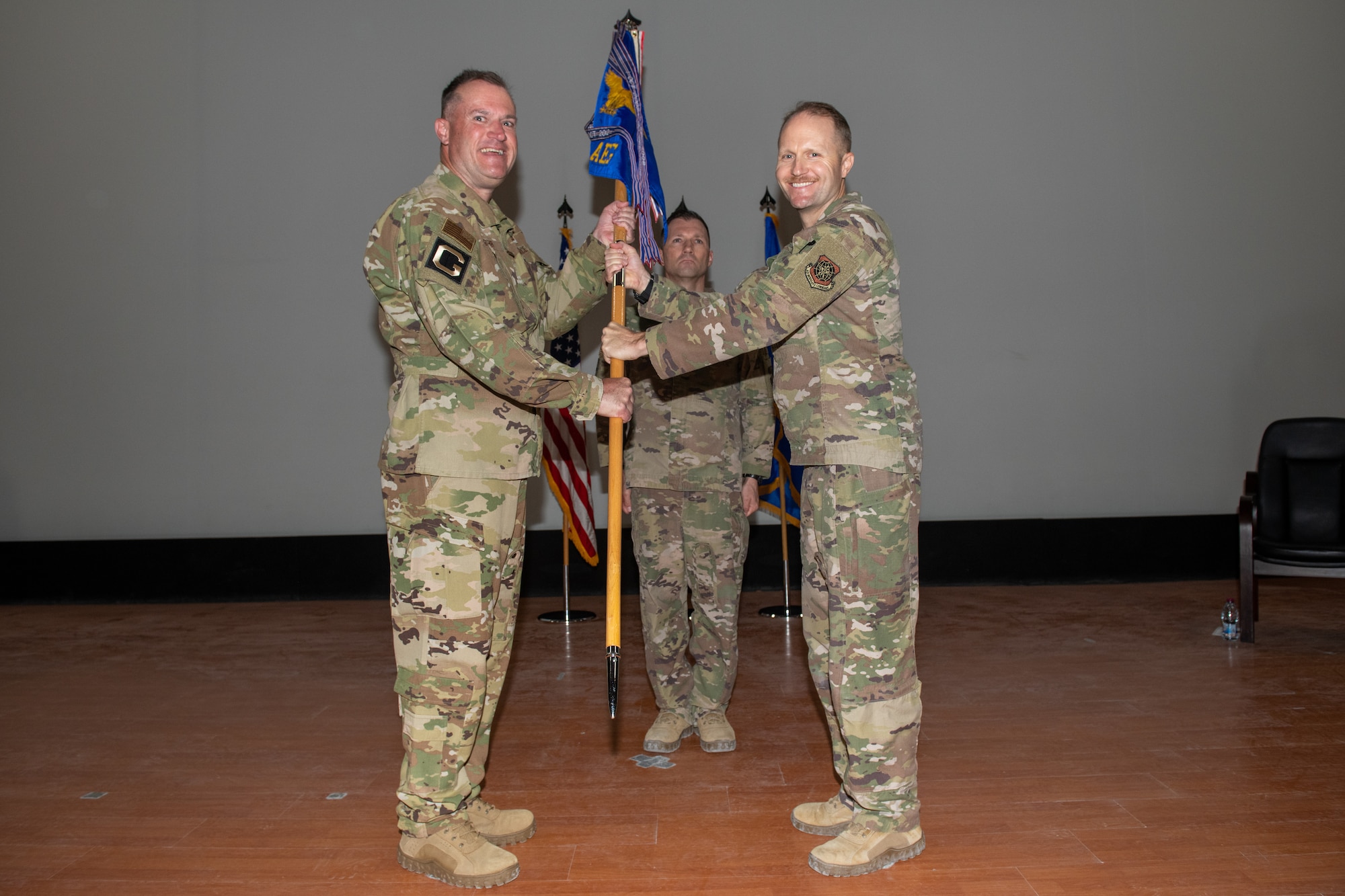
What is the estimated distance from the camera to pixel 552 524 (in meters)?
5.96

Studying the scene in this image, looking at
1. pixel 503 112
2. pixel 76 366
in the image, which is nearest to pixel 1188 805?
pixel 503 112

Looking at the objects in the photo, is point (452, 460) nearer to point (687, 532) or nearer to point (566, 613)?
point (687, 532)

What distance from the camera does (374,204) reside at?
606 cm

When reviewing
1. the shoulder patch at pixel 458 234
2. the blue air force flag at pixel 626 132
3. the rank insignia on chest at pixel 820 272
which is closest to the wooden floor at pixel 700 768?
the rank insignia on chest at pixel 820 272

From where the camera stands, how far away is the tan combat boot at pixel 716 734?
3.02 metres

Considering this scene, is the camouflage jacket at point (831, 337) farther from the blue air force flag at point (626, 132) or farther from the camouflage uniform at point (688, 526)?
the camouflage uniform at point (688, 526)

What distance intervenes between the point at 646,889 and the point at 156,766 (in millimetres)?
1807

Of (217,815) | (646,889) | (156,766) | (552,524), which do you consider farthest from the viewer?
(552,524)

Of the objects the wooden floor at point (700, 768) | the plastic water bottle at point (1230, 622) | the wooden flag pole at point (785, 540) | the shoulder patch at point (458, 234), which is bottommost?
the wooden floor at point (700, 768)

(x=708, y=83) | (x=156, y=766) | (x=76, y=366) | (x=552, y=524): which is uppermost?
(x=708, y=83)

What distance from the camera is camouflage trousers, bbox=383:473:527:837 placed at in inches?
85.9

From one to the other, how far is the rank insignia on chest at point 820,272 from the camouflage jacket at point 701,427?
1022 mm

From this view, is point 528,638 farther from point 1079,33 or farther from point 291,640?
point 1079,33

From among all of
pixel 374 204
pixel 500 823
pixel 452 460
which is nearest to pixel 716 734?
pixel 500 823
